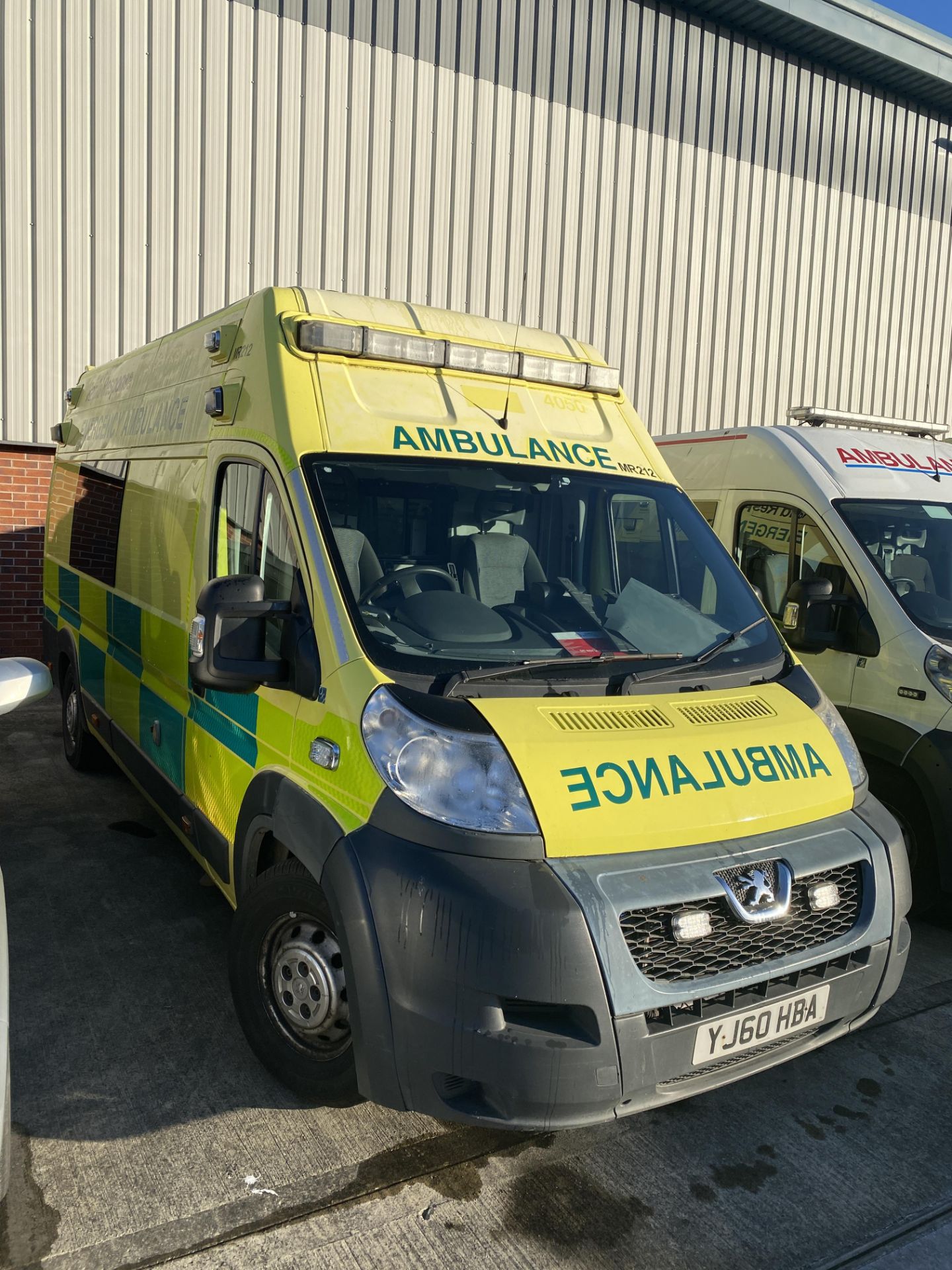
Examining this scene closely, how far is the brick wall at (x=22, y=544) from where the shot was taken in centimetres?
940

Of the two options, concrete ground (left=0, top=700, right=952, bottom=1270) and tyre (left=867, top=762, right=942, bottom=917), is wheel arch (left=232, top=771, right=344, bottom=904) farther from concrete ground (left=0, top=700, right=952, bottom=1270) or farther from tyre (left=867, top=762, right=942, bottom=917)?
tyre (left=867, top=762, right=942, bottom=917)

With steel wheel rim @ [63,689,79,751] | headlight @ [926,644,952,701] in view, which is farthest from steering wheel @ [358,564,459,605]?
steel wheel rim @ [63,689,79,751]

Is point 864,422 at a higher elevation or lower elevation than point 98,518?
higher

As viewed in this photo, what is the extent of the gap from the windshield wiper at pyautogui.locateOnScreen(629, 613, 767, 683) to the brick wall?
7.57 metres

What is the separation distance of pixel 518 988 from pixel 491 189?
33.9 feet

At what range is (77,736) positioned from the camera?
645 cm

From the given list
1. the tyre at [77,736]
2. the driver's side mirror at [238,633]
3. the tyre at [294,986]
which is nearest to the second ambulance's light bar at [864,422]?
the driver's side mirror at [238,633]

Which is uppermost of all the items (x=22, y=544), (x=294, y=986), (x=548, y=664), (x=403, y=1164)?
(x=22, y=544)

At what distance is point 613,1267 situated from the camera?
252 centimetres

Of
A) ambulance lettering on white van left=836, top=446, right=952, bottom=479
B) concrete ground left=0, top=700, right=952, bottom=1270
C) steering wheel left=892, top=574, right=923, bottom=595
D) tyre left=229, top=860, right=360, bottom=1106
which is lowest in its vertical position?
concrete ground left=0, top=700, right=952, bottom=1270

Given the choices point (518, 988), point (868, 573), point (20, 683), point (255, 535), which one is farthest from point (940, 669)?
point (20, 683)

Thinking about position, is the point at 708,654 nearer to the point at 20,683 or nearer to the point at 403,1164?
the point at 403,1164

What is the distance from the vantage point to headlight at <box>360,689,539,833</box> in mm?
2516

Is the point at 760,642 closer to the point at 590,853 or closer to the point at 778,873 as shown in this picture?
the point at 778,873
